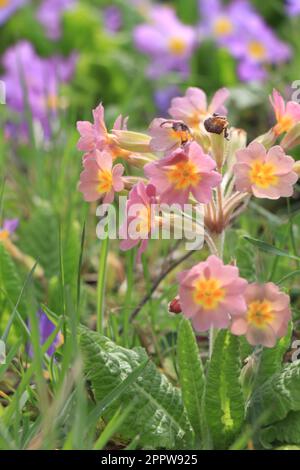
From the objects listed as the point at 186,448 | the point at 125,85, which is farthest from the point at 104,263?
the point at 125,85

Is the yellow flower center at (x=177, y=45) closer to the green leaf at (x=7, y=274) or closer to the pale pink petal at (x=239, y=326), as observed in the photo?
the green leaf at (x=7, y=274)

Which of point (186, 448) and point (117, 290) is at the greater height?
point (117, 290)

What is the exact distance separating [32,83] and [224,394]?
6.94 feet

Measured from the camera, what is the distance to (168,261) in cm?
209

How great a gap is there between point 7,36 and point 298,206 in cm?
173

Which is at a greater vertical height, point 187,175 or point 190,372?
point 187,175

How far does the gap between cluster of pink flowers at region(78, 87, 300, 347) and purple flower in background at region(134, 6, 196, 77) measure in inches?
80.6

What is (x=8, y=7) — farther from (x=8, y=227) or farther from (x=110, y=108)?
(x=8, y=227)

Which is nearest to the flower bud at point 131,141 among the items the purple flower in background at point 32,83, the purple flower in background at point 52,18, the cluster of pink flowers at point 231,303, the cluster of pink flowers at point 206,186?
the cluster of pink flowers at point 206,186

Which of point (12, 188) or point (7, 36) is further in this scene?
point (7, 36)

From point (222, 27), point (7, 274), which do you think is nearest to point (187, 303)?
point (7, 274)

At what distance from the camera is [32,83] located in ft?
10.8
